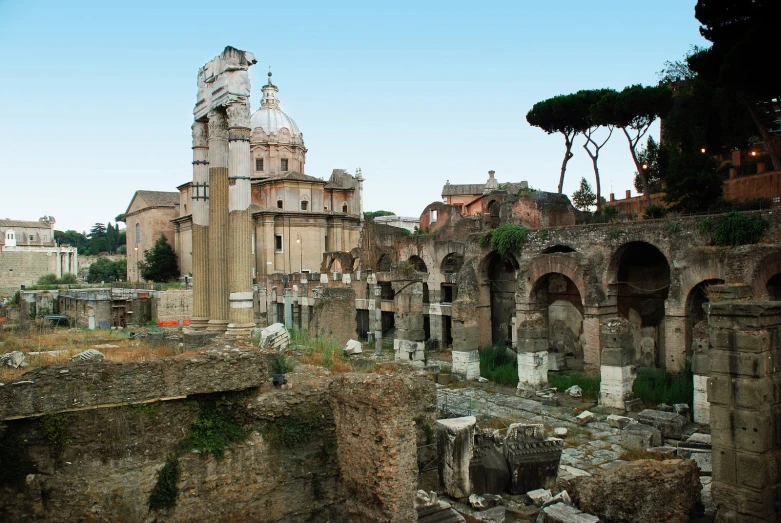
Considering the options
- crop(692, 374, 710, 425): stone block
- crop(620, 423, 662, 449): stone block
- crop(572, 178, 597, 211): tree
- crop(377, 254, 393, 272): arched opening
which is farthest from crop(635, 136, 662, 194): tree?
crop(620, 423, 662, 449): stone block

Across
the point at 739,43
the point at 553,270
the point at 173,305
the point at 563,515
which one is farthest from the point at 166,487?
the point at 173,305

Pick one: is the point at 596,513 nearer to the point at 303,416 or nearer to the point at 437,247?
the point at 303,416

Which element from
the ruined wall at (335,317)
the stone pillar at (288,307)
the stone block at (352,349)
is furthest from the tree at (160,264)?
the stone block at (352,349)

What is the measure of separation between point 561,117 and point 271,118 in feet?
59.6

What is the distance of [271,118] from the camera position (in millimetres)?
39281

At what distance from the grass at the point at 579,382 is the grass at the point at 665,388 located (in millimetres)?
974

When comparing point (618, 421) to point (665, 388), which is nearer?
point (618, 421)

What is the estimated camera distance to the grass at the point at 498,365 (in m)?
16.5

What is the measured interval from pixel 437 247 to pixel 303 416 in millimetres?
15887

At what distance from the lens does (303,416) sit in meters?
7.73

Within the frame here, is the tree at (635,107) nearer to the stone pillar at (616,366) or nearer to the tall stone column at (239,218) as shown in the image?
the stone pillar at (616,366)

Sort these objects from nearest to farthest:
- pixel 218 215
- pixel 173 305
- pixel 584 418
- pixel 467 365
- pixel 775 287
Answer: pixel 218 215, pixel 584 418, pixel 775 287, pixel 467 365, pixel 173 305

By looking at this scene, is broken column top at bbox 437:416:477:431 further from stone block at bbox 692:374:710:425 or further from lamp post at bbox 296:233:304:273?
lamp post at bbox 296:233:304:273

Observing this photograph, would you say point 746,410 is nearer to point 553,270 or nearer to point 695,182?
point 553,270
